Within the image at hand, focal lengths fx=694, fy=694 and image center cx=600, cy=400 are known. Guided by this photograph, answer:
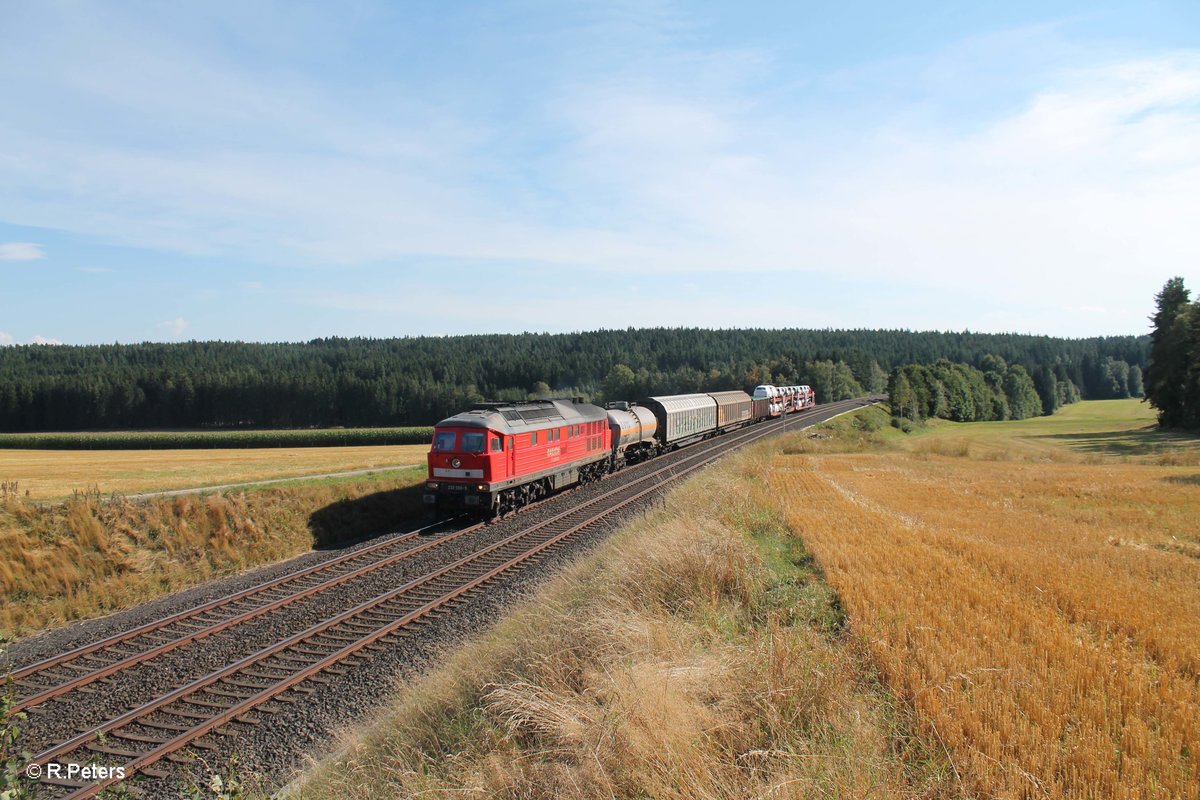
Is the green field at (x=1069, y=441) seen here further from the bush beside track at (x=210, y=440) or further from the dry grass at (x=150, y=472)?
the bush beside track at (x=210, y=440)

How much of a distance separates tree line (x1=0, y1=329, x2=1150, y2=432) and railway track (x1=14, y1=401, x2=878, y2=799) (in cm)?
5757

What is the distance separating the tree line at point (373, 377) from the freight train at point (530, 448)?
3521 cm

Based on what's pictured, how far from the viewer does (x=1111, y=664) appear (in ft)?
24.3

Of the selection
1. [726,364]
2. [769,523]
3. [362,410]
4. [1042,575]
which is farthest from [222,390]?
[1042,575]

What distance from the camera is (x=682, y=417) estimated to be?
4566 centimetres

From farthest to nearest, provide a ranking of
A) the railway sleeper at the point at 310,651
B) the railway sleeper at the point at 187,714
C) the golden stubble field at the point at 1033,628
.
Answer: the railway sleeper at the point at 310,651
the railway sleeper at the point at 187,714
the golden stubble field at the point at 1033,628

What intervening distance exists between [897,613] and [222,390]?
112549mm

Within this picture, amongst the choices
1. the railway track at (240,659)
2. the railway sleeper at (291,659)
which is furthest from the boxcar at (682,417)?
the railway sleeper at (291,659)

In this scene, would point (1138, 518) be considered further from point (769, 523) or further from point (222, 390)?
point (222, 390)

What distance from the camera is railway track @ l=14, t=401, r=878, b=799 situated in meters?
8.62

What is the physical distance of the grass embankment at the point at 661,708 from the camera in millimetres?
5598

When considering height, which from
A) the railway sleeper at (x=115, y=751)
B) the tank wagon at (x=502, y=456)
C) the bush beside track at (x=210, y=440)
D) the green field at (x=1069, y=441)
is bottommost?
the green field at (x=1069, y=441)

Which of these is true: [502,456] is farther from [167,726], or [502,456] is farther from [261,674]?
[167,726]

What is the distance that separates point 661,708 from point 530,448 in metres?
19.0
